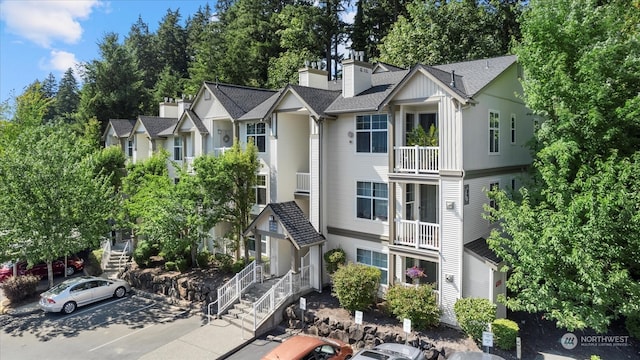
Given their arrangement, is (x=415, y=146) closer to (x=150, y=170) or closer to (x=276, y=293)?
(x=276, y=293)

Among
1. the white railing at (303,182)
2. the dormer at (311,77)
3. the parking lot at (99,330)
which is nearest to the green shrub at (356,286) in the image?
the white railing at (303,182)

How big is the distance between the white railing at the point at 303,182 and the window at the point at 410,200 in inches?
208

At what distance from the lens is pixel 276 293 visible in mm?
17219

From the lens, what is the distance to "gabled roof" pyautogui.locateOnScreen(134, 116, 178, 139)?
2880 cm

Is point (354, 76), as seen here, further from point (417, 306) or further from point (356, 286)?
point (417, 306)

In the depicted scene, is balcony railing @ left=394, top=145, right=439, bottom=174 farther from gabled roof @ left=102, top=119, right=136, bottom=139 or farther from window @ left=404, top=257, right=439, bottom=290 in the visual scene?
gabled roof @ left=102, top=119, right=136, bottom=139

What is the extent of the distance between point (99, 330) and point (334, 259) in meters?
10.4

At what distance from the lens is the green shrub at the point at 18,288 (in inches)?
800

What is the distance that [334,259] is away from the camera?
699 inches

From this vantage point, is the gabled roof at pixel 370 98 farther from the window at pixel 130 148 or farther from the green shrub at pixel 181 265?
the window at pixel 130 148

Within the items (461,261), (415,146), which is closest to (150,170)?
(415,146)

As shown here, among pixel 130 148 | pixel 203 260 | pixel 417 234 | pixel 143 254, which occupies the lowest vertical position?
pixel 203 260

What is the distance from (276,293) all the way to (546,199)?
11104mm

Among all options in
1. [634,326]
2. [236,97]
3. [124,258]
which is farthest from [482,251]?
[124,258]
